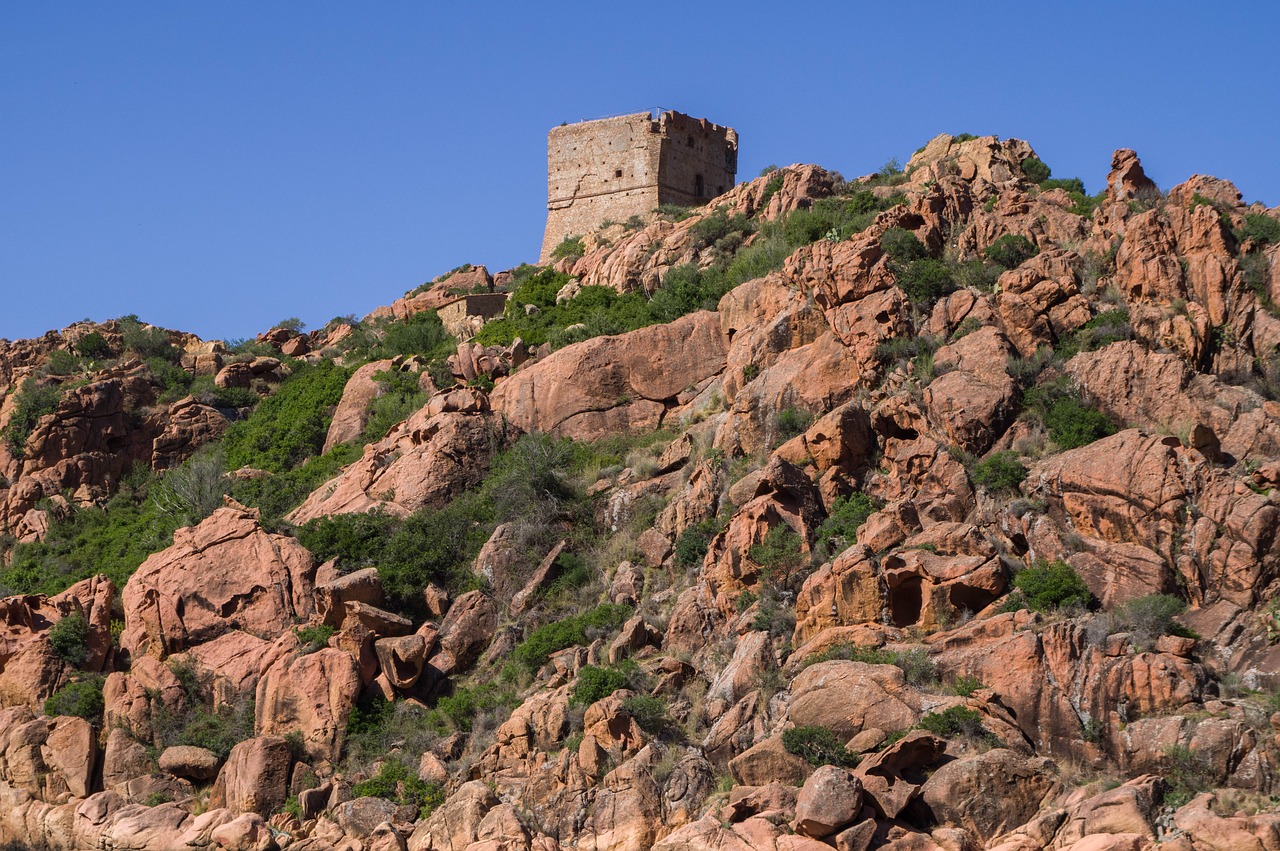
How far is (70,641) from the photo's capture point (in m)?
35.4

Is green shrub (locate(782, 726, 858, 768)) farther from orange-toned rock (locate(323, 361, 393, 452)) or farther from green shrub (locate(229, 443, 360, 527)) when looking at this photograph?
orange-toned rock (locate(323, 361, 393, 452))

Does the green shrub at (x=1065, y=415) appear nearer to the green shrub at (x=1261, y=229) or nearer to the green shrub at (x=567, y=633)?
the green shrub at (x=1261, y=229)

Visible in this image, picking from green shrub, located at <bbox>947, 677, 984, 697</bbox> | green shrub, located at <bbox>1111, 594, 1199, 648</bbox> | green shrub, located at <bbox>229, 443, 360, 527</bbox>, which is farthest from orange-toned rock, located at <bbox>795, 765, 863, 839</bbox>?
green shrub, located at <bbox>229, 443, 360, 527</bbox>

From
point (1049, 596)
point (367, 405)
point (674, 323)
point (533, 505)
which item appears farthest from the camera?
point (367, 405)

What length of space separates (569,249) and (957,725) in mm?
30792

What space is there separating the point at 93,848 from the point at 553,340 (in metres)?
17.4

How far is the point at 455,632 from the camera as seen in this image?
34.5 m

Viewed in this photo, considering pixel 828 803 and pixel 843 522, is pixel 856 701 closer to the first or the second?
pixel 828 803

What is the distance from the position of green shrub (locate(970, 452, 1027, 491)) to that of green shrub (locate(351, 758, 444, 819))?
11.5 meters

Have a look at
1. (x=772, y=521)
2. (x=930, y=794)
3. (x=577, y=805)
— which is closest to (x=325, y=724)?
(x=577, y=805)

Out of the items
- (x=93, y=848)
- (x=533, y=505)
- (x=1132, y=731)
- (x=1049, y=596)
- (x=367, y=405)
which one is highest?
(x=367, y=405)

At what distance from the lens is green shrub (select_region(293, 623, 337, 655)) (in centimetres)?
3366

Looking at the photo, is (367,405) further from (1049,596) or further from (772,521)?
(1049,596)

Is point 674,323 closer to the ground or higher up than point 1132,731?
higher up
